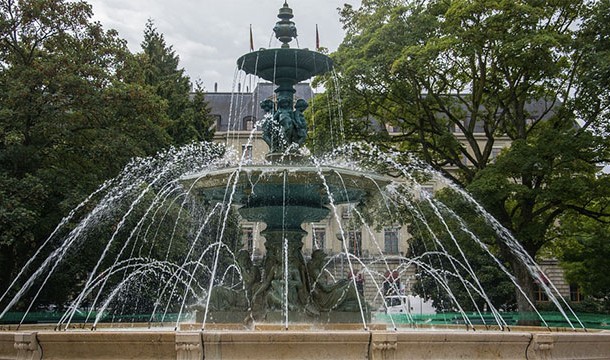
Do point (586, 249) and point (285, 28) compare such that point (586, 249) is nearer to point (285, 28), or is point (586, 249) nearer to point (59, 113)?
point (285, 28)

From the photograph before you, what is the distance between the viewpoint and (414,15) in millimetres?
26484

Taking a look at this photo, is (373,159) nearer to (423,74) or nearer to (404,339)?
(423,74)

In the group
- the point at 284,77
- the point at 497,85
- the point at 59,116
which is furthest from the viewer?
the point at 497,85

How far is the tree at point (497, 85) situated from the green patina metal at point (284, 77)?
11.2m

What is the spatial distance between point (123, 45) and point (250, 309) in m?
17.2

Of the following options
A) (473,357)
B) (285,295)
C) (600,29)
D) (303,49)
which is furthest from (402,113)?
(473,357)

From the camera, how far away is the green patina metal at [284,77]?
1341 centimetres

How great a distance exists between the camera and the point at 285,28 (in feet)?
47.4

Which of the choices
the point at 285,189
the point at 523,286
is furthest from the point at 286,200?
the point at 523,286

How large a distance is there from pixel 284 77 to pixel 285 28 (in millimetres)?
1162

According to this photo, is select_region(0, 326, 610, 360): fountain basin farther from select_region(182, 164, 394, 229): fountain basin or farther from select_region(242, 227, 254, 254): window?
select_region(242, 227, 254, 254): window

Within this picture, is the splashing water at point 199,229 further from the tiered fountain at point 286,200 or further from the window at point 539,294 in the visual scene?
the window at point 539,294

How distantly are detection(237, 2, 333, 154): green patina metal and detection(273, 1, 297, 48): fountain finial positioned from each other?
4 centimetres

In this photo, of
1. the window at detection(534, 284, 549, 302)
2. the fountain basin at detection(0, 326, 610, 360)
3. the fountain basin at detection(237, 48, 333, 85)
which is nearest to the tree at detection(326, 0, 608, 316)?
the fountain basin at detection(237, 48, 333, 85)
